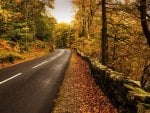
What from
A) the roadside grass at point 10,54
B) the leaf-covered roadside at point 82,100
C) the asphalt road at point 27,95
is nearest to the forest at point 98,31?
the roadside grass at point 10,54

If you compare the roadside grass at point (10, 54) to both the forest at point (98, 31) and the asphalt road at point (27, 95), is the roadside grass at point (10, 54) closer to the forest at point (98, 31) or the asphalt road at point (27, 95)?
the forest at point (98, 31)

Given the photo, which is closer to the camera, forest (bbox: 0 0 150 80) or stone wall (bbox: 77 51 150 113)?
stone wall (bbox: 77 51 150 113)

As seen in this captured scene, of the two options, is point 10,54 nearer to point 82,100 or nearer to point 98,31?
point 98,31

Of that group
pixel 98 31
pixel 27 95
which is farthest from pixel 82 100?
pixel 98 31

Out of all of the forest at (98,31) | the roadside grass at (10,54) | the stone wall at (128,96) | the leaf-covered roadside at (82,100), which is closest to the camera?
the stone wall at (128,96)

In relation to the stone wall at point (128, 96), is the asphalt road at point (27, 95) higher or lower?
lower

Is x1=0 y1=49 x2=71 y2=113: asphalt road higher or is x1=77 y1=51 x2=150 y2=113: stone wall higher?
A: x1=77 y1=51 x2=150 y2=113: stone wall

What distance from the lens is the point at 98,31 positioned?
1005 inches

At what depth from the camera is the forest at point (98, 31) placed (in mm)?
16484

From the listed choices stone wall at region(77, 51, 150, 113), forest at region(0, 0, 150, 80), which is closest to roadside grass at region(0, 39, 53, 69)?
forest at region(0, 0, 150, 80)

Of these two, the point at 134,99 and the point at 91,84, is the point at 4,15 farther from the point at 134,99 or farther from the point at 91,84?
the point at 134,99

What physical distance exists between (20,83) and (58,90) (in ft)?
9.37

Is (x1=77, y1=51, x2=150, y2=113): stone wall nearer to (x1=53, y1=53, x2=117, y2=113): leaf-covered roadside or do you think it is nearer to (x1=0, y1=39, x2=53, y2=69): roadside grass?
(x1=53, y1=53, x2=117, y2=113): leaf-covered roadside

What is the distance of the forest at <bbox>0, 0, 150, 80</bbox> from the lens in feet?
54.1
